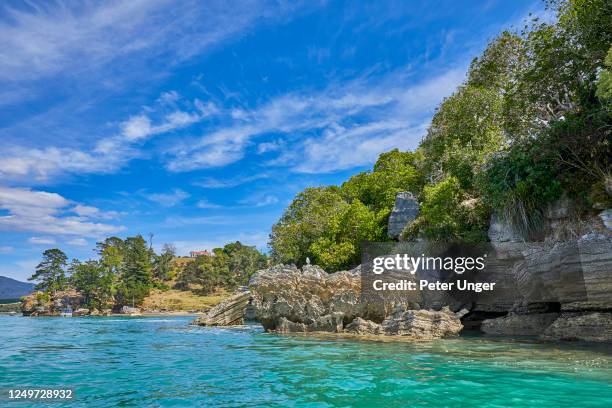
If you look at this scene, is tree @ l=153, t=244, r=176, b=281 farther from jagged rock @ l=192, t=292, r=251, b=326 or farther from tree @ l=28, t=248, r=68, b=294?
jagged rock @ l=192, t=292, r=251, b=326

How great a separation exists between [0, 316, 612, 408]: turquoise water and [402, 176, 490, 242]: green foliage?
787 cm

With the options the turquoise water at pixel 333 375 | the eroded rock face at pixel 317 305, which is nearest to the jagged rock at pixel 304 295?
the eroded rock face at pixel 317 305

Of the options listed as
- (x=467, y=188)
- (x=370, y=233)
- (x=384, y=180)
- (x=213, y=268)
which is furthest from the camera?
(x=213, y=268)

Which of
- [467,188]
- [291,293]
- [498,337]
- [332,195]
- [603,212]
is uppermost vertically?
[332,195]

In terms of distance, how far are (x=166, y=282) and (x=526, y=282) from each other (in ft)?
352

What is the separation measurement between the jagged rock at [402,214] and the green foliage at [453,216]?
3252 mm

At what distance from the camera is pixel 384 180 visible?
Answer: 134 ft

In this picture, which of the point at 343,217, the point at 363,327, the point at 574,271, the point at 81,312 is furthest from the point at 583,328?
the point at 81,312

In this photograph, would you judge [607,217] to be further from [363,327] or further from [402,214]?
[402,214]

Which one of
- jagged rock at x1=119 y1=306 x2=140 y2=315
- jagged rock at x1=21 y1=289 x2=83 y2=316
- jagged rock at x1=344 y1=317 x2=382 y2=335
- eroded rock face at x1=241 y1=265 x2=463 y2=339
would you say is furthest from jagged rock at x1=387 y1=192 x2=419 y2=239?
jagged rock at x1=21 y1=289 x2=83 y2=316

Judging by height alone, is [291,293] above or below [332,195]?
below

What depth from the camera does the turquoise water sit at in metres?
7.62

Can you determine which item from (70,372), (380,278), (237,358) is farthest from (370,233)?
(70,372)

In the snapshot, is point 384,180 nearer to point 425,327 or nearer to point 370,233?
point 370,233
